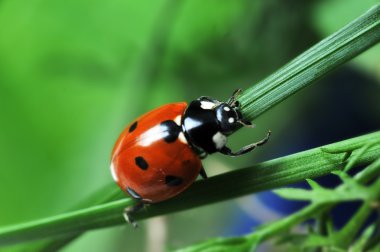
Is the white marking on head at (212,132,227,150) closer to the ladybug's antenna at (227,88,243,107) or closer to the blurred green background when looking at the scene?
the ladybug's antenna at (227,88,243,107)

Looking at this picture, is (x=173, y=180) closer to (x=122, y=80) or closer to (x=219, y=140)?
(x=219, y=140)

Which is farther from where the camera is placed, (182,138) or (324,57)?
(182,138)

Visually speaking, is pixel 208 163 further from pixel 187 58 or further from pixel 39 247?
pixel 39 247

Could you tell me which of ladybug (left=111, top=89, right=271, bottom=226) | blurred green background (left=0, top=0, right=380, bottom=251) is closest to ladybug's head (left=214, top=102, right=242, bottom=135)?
ladybug (left=111, top=89, right=271, bottom=226)

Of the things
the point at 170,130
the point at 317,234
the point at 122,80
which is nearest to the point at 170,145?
the point at 170,130

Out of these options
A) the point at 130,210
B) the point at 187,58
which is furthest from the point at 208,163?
the point at 130,210

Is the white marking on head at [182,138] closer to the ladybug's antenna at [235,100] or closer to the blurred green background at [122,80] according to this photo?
the ladybug's antenna at [235,100]
